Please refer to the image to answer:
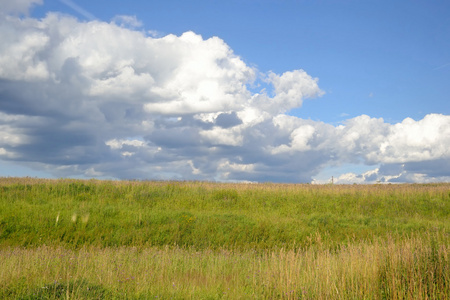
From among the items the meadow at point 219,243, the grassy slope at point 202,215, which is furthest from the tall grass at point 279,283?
the grassy slope at point 202,215

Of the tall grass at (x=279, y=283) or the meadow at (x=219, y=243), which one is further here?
the meadow at (x=219, y=243)

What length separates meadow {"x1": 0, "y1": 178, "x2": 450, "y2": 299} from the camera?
740 centimetres

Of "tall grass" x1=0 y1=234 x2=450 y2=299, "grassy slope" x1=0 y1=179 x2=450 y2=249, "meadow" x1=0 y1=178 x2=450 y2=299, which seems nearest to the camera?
"tall grass" x1=0 y1=234 x2=450 y2=299

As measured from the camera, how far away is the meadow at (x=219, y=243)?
7.40 m

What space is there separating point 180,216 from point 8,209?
8.90 meters

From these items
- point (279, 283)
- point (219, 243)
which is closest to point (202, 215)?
point (219, 243)

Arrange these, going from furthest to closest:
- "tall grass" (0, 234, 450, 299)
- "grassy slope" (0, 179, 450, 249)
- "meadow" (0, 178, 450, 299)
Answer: "grassy slope" (0, 179, 450, 249) → "meadow" (0, 178, 450, 299) → "tall grass" (0, 234, 450, 299)

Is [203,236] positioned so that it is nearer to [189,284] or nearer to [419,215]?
[189,284]

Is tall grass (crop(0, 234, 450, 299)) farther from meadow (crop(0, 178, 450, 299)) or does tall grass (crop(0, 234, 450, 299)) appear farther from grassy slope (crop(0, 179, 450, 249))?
grassy slope (crop(0, 179, 450, 249))

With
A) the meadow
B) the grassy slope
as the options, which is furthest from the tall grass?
the grassy slope

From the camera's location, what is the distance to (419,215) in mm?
23203

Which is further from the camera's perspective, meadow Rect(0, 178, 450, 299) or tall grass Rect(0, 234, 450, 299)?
meadow Rect(0, 178, 450, 299)

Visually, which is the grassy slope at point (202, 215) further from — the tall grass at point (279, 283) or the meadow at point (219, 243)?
the tall grass at point (279, 283)

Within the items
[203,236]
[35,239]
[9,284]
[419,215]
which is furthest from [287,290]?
[419,215]
